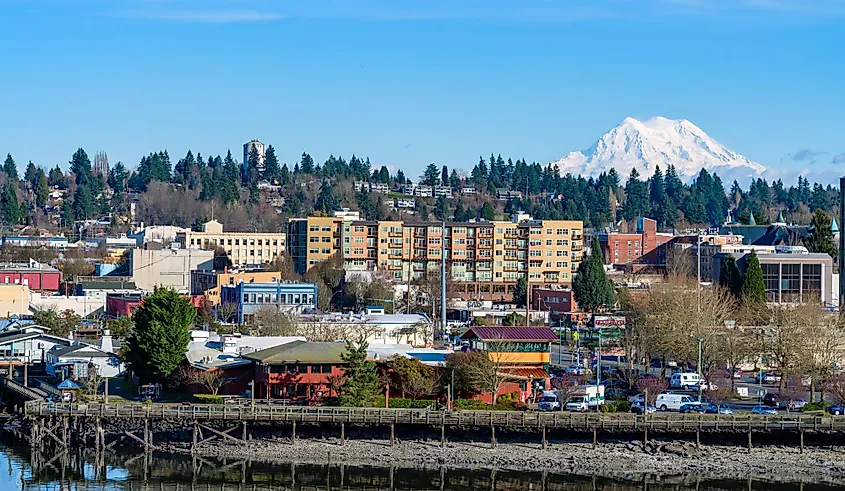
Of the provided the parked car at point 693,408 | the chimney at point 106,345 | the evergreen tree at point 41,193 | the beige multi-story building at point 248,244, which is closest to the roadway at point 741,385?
the parked car at point 693,408

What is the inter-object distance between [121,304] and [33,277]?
15931 mm

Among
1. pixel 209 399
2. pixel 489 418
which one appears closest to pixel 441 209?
pixel 209 399

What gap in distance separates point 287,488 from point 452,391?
9642mm

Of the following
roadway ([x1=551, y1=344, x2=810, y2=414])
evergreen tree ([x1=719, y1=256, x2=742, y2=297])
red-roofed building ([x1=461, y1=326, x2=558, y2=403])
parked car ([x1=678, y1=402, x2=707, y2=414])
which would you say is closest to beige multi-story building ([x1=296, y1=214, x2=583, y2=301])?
evergreen tree ([x1=719, y1=256, x2=742, y2=297])

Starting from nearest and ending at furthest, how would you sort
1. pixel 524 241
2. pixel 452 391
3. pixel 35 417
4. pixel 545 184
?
pixel 35 417 → pixel 452 391 → pixel 524 241 → pixel 545 184

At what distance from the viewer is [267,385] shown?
46.2 metres

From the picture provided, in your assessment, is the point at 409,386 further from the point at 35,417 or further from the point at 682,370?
the point at 682,370

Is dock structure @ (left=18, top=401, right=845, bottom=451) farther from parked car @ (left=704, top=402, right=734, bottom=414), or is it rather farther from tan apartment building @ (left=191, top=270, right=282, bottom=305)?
tan apartment building @ (left=191, top=270, right=282, bottom=305)

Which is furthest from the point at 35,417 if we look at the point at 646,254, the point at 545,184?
the point at 545,184

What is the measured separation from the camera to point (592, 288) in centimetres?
9231

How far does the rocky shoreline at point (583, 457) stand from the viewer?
39219 mm

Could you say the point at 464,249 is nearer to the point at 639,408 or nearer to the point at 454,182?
the point at 639,408

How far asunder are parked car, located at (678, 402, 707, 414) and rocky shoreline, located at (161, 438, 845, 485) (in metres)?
3.69

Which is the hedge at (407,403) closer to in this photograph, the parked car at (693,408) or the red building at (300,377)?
the red building at (300,377)
